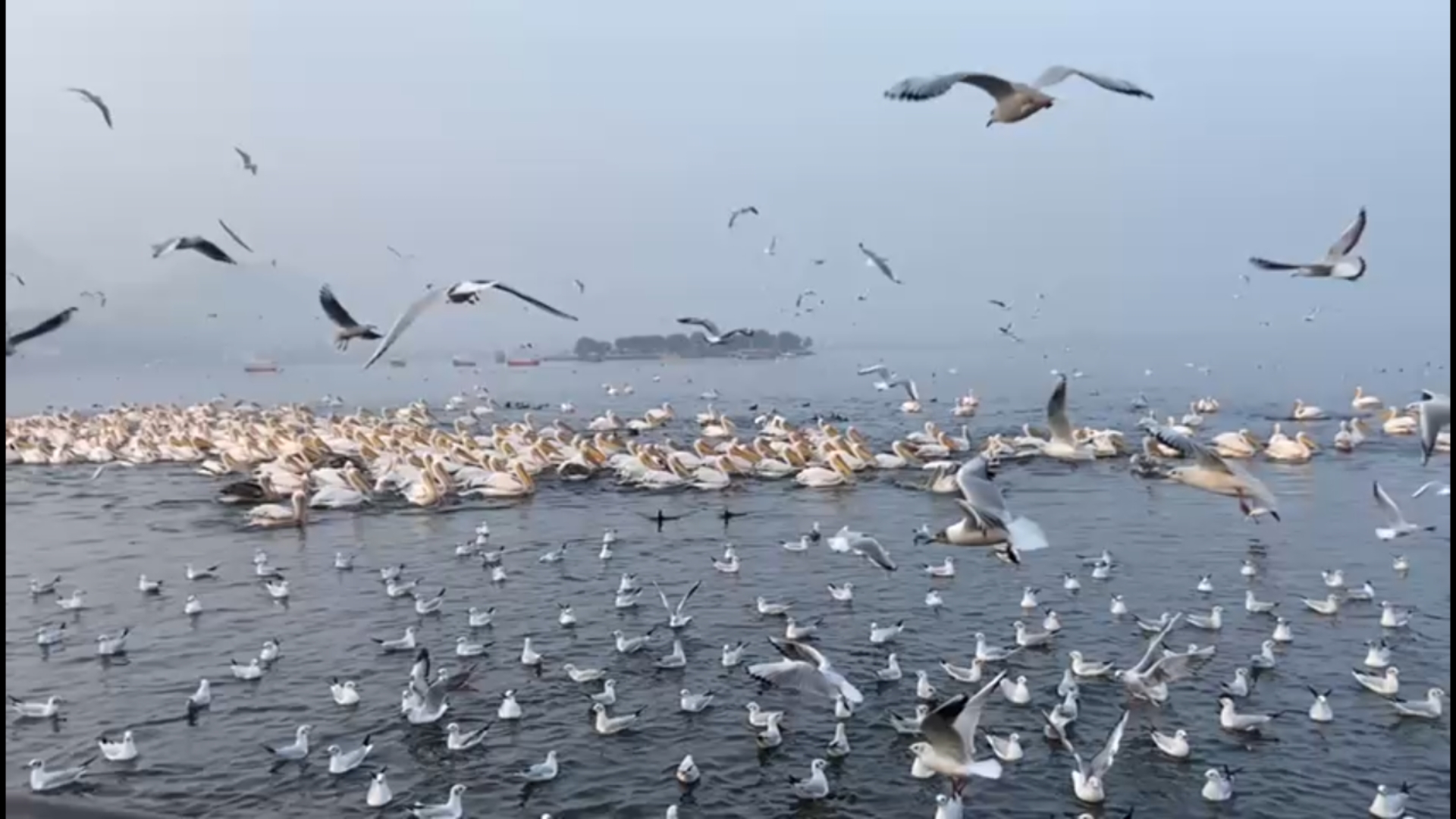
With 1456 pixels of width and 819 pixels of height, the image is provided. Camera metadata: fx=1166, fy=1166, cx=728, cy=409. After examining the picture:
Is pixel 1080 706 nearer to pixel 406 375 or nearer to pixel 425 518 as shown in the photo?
pixel 425 518

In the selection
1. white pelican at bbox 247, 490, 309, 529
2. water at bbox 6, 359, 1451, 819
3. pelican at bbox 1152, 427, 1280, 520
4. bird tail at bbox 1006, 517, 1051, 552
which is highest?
pelican at bbox 1152, 427, 1280, 520

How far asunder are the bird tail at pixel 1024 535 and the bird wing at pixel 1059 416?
2158mm

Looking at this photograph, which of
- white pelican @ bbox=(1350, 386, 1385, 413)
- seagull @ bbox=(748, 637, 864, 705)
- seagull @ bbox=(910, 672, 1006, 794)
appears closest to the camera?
seagull @ bbox=(910, 672, 1006, 794)

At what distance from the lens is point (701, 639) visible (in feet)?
49.1

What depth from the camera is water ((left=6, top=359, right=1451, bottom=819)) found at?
10414 mm

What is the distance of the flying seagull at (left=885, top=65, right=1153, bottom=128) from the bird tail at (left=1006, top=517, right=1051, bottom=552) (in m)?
3.10

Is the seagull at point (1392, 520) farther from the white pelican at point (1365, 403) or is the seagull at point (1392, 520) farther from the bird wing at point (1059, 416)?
the white pelican at point (1365, 403)

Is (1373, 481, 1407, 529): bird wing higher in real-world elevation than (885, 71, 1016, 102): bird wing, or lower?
lower

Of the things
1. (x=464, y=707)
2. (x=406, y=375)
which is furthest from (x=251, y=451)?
(x=406, y=375)

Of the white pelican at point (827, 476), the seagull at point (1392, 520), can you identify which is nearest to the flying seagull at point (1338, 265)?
the seagull at point (1392, 520)

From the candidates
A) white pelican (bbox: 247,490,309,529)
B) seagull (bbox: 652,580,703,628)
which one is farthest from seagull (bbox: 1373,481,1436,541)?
white pelican (bbox: 247,490,309,529)

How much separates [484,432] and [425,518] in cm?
1880

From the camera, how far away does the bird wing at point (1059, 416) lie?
34.7 feet

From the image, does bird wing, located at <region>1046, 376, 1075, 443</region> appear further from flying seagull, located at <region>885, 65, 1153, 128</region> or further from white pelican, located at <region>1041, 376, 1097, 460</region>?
flying seagull, located at <region>885, 65, 1153, 128</region>
